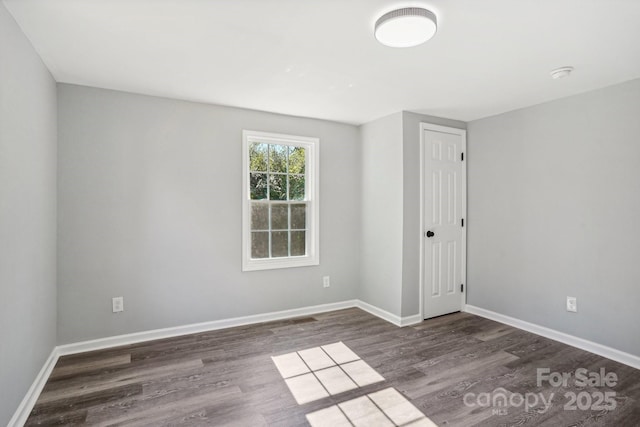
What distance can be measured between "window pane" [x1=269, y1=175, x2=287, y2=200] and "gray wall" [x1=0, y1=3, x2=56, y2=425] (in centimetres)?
199

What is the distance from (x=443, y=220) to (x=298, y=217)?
68.7 inches

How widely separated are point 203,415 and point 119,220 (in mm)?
1928

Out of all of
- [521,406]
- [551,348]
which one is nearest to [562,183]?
[551,348]

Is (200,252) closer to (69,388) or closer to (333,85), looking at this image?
(69,388)

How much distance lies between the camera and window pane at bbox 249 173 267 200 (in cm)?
375

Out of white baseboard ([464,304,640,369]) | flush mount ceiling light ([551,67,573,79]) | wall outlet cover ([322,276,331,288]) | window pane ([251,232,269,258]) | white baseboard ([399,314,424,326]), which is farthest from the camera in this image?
wall outlet cover ([322,276,331,288])

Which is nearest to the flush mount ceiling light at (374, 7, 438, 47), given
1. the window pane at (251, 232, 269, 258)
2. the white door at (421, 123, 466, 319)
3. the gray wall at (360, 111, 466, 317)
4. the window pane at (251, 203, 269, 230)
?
the gray wall at (360, 111, 466, 317)

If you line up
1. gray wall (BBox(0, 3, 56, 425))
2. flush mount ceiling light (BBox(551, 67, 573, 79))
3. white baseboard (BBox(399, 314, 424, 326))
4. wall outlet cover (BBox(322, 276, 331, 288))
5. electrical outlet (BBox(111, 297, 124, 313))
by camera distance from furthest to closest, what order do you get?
wall outlet cover (BBox(322, 276, 331, 288))
white baseboard (BBox(399, 314, 424, 326))
electrical outlet (BBox(111, 297, 124, 313))
flush mount ceiling light (BBox(551, 67, 573, 79))
gray wall (BBox(0, 3, 56, 425))

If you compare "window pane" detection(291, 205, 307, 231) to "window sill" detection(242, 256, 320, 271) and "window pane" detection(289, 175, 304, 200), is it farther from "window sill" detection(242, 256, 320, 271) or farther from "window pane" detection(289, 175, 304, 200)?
"window sill" detection(242, 256, 320, 271)

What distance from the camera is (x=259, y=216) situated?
3.79 meters

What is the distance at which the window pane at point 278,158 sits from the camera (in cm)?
385

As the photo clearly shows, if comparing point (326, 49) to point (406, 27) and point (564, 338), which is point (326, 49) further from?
point (564, 338)

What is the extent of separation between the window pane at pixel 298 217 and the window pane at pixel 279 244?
156 mm

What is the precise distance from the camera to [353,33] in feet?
6.66
